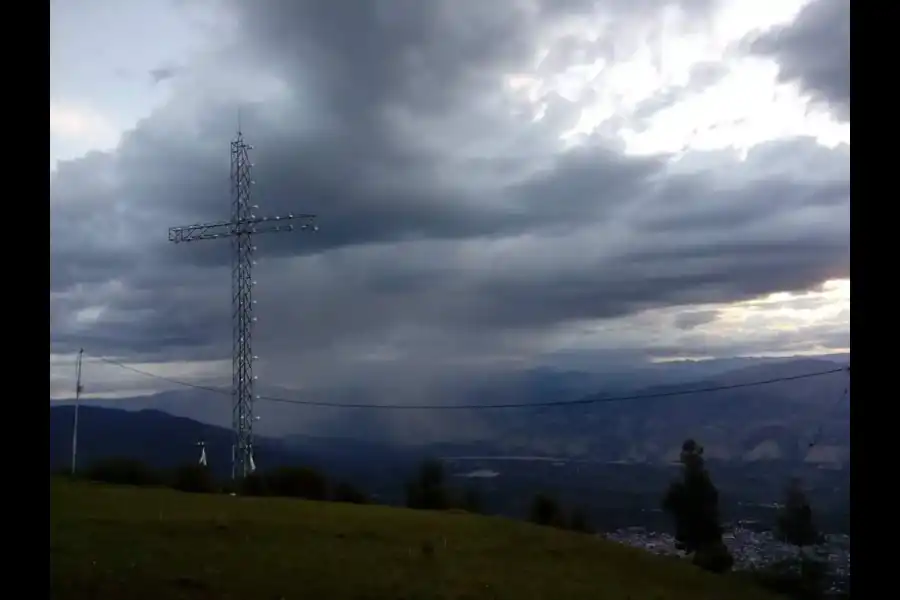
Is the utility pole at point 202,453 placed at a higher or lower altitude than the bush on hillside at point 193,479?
higher

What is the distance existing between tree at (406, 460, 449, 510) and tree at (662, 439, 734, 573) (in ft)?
14.8

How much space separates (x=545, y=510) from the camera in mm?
16125

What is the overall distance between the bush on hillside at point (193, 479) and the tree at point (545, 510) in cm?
611

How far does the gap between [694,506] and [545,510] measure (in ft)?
9.53

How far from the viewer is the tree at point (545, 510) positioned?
625 inches

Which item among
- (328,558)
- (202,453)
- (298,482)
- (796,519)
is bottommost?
(298,482)

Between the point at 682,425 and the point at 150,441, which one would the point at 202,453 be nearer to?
the point at 150,441

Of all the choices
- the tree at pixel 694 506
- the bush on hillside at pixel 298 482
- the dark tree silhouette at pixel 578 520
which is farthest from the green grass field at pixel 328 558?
Result: the bush on hillside at pixel 298 482

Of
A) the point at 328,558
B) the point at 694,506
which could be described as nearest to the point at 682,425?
the point at 694,506

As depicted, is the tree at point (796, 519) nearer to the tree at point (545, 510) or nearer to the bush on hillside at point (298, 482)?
Result: the tree at point (545, 510)

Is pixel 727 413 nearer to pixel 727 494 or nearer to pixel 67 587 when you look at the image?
pixel 727 494

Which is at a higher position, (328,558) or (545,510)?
(328,558)

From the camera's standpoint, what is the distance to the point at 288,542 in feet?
32.4

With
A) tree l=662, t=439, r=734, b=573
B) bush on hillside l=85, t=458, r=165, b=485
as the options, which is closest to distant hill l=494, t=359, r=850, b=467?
tree l=662, t=439, r=734, b=573
